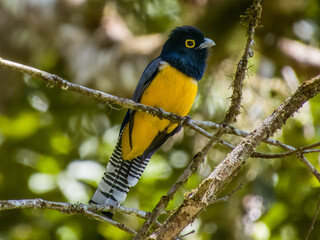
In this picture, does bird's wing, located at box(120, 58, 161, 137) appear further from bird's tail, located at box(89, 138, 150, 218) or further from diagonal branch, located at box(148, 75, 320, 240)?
diagonal branch, located at box(148, 75, 320, 240)

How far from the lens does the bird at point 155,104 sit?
16.3 feet

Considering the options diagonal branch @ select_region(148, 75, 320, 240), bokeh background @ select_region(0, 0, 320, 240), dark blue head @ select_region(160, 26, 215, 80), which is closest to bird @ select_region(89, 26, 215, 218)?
dark blue head @ select_region(160, 26, 215, 80)

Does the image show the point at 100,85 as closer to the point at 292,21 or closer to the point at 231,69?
the point at 231,69

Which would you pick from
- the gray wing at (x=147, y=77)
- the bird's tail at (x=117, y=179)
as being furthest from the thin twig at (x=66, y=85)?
the bird's tail at (x=117, y=179)

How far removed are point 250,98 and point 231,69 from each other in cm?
58

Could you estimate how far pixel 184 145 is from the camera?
7949 millimetres

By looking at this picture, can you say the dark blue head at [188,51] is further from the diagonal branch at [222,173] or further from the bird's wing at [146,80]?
the diagonal branch at [222,173]

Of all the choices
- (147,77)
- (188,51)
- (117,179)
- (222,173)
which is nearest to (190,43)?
(188,51)

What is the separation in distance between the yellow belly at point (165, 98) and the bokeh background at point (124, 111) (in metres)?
1.49

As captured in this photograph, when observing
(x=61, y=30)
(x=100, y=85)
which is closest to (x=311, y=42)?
(x=100, y=85)

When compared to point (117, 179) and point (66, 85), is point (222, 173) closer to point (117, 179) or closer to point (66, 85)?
point (66, 85)

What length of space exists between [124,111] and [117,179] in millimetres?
2866

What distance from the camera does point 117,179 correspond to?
5258mm

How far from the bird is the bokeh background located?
141 centimetres
